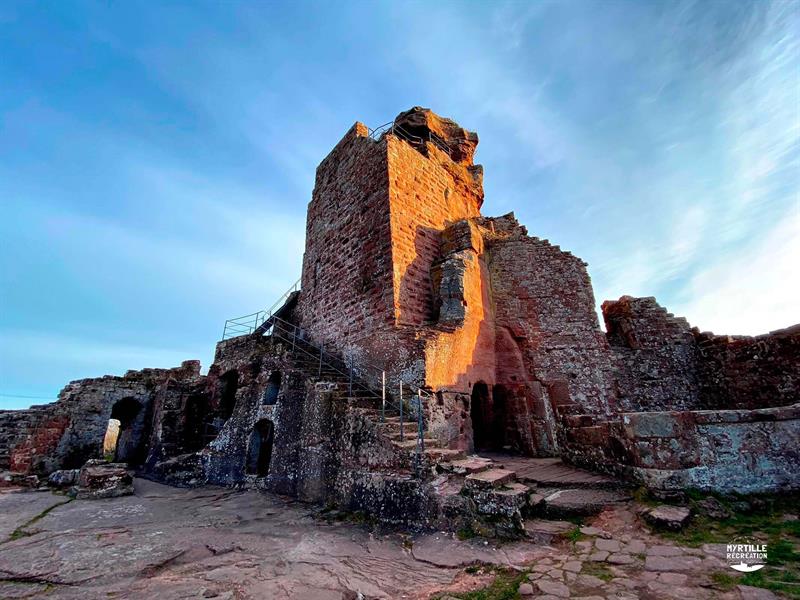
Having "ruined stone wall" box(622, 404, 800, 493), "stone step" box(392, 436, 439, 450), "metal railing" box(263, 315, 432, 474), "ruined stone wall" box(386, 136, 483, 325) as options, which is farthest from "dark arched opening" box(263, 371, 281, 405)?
"ruined stone wall" box(622, 404, 800, 493)

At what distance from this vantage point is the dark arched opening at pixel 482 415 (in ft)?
31.6

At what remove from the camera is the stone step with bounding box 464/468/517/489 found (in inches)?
186

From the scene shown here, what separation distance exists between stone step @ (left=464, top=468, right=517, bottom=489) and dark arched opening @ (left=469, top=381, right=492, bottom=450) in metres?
4.16

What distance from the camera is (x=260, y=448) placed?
909 cm

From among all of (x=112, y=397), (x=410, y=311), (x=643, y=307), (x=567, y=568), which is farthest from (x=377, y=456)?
(x=112, y=397)

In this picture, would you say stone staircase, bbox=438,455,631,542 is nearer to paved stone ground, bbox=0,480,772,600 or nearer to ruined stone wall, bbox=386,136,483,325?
paved stone ground, bbox=0,480,772,600

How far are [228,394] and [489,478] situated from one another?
9787 mm

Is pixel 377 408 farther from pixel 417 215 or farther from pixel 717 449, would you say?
pixel 417 215

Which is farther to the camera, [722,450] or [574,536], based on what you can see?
[722,450]

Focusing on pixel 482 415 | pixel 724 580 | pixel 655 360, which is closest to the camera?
pixel 724 580

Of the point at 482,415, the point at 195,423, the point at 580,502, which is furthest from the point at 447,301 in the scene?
the point at 195,423

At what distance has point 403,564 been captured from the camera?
402 centimetres

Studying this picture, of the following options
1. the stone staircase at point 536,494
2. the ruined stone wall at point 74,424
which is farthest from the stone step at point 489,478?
the ruined stone wall at point 74,424

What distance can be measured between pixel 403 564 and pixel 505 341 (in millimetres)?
7182
